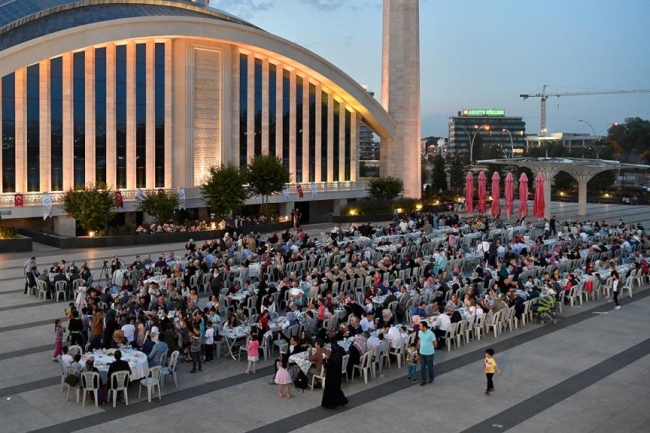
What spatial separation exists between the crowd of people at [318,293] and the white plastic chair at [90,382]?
52.1 inches

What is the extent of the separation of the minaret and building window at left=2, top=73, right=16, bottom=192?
98.6 feet

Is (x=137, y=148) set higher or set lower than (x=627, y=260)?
higher

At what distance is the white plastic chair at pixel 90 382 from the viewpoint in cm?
1298

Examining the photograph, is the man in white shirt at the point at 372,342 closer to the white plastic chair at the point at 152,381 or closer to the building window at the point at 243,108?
the white plastic chair at the point at 152,381

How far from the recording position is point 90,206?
115 feet

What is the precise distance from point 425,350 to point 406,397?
Answer: 1.11m

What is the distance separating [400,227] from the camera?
3756 cm

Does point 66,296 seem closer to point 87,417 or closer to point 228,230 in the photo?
point 87,417

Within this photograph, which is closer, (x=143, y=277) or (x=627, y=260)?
(x=143, y=277)

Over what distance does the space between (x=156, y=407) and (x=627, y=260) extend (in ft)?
67.9

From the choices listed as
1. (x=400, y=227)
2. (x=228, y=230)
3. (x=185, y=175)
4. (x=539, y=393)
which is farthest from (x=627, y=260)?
(x=185, y=175)

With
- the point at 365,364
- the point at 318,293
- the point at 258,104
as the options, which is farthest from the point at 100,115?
the point at 365,364

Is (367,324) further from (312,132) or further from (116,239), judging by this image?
(312,132)

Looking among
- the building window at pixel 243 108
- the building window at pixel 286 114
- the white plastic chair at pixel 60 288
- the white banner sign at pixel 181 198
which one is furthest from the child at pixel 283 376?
the building window at pixel 286 114
